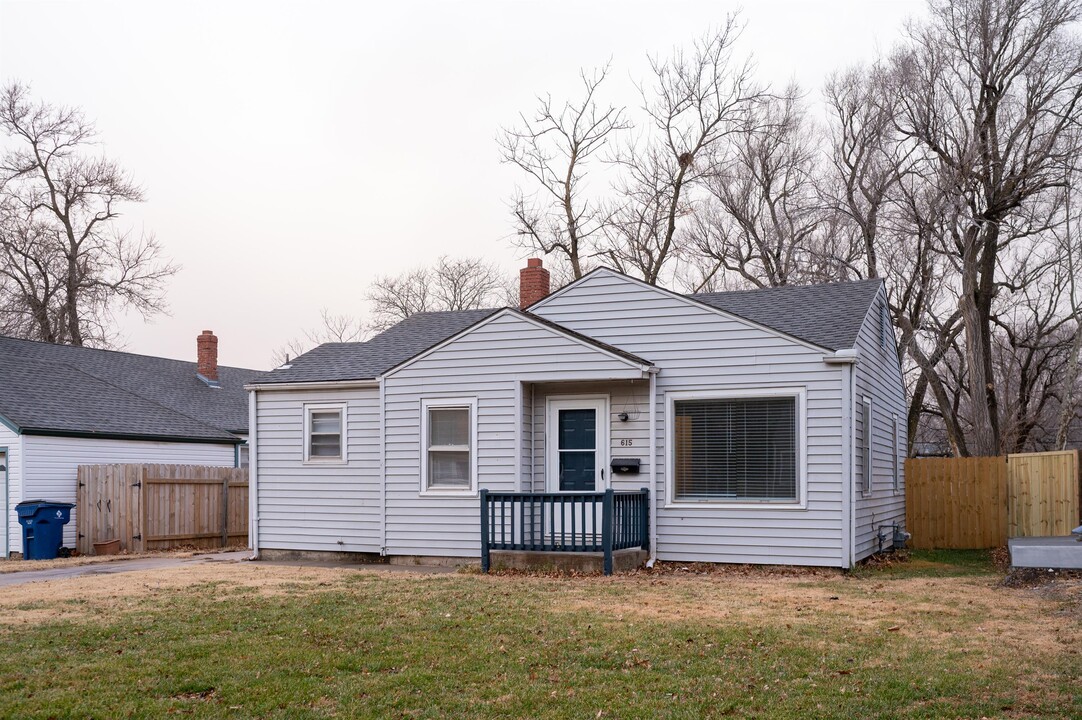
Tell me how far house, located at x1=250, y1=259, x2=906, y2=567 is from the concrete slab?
2.13 m

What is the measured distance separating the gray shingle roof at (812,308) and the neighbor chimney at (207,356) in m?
19.0

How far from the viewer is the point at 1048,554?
1130cm

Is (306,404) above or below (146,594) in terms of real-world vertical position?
above

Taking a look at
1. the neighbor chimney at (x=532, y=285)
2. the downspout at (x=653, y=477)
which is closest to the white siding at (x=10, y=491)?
the neighbor chimney at (x=532, y=285)

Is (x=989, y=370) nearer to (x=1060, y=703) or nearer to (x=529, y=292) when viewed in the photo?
(x=529, y=292)

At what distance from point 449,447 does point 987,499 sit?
Result: 10445 mm

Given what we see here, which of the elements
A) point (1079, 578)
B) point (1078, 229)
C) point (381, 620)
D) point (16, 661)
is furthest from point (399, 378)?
point (1078, 229)

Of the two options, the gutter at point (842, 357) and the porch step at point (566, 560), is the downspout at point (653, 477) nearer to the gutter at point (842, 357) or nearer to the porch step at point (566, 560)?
the porch step at point (566, 560)

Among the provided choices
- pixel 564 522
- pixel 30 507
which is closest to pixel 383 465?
pixel 564 522

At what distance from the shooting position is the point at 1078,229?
2506 cm

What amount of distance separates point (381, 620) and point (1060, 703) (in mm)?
5699

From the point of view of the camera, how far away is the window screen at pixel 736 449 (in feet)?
45.1

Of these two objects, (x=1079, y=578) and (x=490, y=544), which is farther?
(x=490, y=544)

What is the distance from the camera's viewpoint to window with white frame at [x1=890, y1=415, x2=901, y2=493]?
18.0 metres
